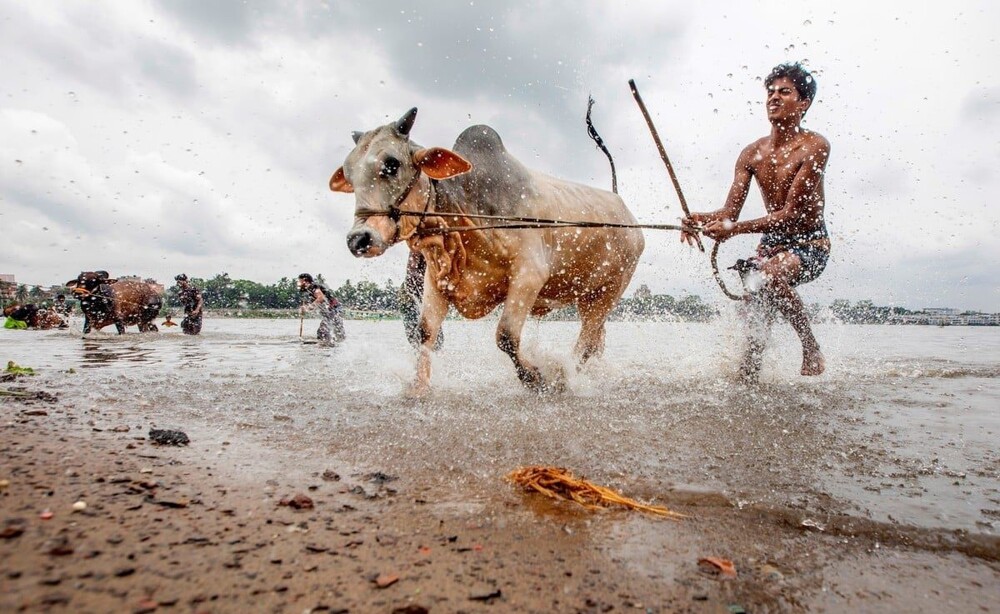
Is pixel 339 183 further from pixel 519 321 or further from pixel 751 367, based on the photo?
pixel 751 367

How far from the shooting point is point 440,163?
12.7ft

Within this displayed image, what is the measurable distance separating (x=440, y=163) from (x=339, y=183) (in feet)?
3.54

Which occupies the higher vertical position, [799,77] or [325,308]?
[799,77]

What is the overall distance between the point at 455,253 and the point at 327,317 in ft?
29.6

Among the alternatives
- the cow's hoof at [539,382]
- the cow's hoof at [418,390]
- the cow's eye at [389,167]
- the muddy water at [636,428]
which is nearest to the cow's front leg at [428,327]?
the cow's hoof at [418,390]

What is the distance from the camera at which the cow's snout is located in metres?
3.39

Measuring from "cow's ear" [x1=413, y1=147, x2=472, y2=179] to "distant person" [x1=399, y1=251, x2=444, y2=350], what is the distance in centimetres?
189

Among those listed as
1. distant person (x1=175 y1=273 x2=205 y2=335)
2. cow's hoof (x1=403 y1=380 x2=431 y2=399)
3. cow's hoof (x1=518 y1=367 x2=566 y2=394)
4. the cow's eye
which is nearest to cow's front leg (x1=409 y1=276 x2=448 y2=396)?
cow's hoof (x1=403 y1=380 x2=431 y2=399)

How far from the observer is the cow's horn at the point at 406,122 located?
12.7 feet

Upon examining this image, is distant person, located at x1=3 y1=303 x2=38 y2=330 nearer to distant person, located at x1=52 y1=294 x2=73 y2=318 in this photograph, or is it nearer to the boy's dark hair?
distant person, located at x1=52 y1=294 x2=73 y2=318

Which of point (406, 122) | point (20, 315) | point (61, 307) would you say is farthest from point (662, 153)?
point (61, 307)

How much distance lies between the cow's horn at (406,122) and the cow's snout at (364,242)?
0.92 metres

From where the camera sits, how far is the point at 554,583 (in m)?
1.27

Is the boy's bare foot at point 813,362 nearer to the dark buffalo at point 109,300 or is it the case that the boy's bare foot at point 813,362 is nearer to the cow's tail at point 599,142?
the cow's tail at point 599,142
